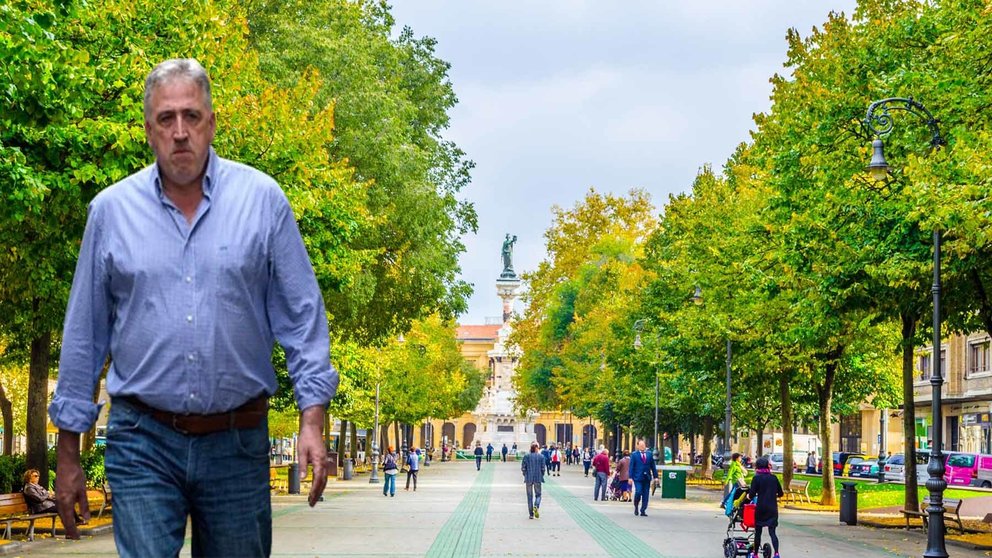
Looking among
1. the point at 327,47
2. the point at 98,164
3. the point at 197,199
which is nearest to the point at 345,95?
the point at 327,47

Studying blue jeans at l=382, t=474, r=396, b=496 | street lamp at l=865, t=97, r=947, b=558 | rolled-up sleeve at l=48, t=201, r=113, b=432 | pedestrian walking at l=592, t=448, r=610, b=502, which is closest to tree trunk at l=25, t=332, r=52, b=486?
street lamp at l=865, t=97, r=947, b=558

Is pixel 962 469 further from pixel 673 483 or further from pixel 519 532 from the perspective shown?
pixel 519 532

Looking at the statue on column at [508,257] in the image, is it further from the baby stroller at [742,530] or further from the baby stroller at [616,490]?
the baby stroller at [742,530]

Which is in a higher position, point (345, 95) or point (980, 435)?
point (345, 95)

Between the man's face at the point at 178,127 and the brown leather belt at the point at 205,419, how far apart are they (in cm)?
62

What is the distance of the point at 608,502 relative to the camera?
45.9m

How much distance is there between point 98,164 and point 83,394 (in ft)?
58.0

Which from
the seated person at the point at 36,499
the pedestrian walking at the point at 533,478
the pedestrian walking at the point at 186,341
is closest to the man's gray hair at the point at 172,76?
the pedestrian walking at the point at 186,341

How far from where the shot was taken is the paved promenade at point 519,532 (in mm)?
23406

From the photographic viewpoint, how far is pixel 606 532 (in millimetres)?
29359

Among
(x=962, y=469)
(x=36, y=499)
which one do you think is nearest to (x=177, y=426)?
(x=36, y=499)

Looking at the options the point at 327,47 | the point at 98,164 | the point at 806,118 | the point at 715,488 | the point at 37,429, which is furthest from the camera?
the point at 715,488

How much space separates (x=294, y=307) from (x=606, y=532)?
84.2 ft

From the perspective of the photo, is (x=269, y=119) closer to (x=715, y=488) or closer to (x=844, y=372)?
(x=844, y=372)
